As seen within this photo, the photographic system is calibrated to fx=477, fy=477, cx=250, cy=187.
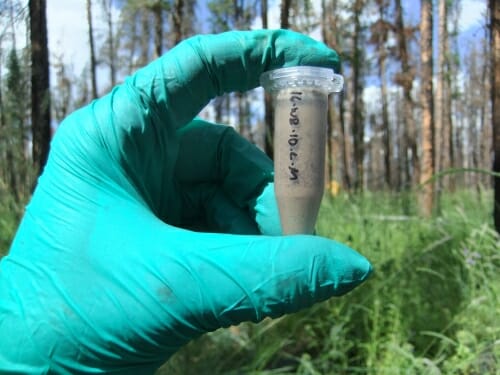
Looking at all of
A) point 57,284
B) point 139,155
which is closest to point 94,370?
point 57,284

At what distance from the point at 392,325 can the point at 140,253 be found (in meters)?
2.01

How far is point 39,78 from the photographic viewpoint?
366 cm

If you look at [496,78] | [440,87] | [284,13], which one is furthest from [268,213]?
[440,87]

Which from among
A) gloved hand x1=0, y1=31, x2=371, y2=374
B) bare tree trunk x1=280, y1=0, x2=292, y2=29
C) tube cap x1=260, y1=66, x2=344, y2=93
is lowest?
gloved hand x1=0, y1=31, x2=371, y2=374

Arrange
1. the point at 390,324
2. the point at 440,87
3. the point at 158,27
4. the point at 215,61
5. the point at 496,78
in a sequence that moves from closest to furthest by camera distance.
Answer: the point at 215,61
the point at 390,324
the point at 496,78
the point at 158,27
the point at 440,87

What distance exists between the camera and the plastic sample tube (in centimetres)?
99

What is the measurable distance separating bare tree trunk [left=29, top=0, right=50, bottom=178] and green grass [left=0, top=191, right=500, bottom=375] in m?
0.95

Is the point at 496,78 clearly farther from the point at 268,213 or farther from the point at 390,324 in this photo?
the point at 268,213

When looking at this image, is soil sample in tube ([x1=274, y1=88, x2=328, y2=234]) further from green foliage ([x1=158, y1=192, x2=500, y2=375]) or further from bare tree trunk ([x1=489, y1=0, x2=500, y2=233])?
bare tree trunk ([x1=489, y1=0, x2=500, y2=233])

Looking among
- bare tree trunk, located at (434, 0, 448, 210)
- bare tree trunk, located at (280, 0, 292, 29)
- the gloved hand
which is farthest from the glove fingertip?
bare tree trunk, located at (434, 0, 448, 210)

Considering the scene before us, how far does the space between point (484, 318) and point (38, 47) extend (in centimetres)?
360

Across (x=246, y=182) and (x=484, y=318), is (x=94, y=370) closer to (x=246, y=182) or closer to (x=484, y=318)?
(x=246, y=182)

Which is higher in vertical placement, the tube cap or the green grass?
the tube cap

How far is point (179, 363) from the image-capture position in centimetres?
228
